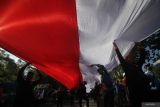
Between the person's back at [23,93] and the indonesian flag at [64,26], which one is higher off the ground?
the indonesian flag at [64,26]

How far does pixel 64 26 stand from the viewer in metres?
6.53

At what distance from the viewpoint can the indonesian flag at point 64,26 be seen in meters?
6.07

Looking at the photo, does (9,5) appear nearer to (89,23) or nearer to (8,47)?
(8,47)

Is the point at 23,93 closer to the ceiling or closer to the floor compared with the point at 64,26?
closer to the floor

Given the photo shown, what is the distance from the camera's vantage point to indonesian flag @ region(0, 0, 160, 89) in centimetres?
607

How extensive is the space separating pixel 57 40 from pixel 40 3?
77 cm

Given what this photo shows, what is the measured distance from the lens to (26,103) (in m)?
7.31

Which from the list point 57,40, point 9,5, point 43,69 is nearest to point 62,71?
point 43,69

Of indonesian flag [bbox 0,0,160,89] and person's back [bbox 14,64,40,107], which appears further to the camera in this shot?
person's back [bbox 14,64,40,107]

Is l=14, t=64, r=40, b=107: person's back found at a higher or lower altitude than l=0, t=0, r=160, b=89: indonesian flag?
lower

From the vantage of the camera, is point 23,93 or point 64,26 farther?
point 23,93

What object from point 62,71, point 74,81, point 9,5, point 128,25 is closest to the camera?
point 9,5

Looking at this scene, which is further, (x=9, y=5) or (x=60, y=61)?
(x=60, y=61)

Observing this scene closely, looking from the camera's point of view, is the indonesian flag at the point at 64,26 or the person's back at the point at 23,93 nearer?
the indonesian flag at the point at 64,26
